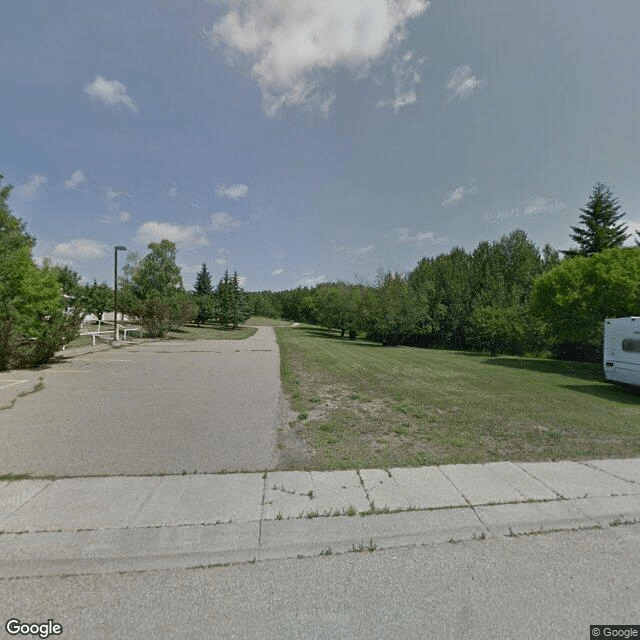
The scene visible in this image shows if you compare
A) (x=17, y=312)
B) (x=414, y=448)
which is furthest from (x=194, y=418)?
(x=17, y=312)

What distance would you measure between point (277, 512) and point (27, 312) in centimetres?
1380

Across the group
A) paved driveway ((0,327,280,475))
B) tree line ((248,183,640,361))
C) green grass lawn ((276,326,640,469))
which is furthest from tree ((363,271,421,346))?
paved driveway ((0,327,280,475))

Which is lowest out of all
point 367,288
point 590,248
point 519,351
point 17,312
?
point 519,351

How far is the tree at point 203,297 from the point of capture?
4338 cm

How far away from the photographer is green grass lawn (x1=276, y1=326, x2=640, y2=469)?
475cm

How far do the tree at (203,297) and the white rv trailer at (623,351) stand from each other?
132ft

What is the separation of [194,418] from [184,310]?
1016 inches

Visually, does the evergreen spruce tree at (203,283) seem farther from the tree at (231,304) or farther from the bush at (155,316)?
the bush at (155,316)

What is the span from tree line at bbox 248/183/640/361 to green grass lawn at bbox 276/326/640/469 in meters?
6.68

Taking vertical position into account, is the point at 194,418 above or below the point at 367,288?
below

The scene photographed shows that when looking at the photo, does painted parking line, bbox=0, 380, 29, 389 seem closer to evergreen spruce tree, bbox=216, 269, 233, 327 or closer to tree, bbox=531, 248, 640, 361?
tree, bbox=531, 248, 640, 361

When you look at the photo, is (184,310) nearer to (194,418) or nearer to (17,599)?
(194,418)

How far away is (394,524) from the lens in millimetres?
3080

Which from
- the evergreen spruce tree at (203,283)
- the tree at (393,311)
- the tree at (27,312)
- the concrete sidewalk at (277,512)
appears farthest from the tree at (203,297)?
the concrete sidewalk at (277,512)
